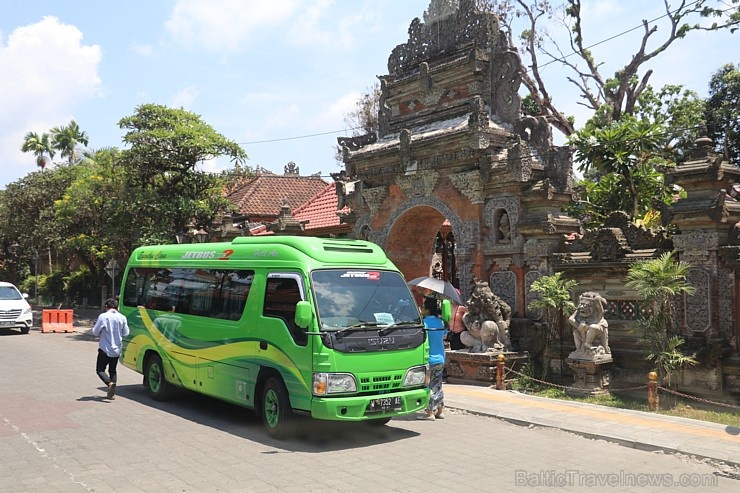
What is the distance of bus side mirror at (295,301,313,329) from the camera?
8.27m

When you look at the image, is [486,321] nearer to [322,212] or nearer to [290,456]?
[290,456]

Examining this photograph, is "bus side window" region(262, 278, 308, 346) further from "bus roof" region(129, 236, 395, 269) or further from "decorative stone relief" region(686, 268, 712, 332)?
"decorative stone relief" region(686, 268, 712, 332)

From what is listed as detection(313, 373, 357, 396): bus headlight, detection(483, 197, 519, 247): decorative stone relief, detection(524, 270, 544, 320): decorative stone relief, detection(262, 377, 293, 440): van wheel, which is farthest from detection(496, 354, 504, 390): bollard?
detection(262, 377, 293, 440): van wheel

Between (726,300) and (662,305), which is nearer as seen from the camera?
(726,300)

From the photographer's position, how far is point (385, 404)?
8695 millimetres

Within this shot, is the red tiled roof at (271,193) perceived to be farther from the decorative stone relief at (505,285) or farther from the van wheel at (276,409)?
the van wheel at (276,409)

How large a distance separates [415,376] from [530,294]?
5738 millimetres

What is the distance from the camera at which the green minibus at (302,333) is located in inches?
334

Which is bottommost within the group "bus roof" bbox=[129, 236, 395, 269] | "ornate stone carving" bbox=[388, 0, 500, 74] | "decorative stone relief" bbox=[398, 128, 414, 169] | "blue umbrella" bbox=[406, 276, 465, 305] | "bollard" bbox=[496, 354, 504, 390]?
"bollard" bbox=[496, 354, 504, 390]

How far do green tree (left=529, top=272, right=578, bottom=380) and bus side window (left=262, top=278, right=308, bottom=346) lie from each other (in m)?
5.98

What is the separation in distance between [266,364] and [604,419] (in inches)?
200

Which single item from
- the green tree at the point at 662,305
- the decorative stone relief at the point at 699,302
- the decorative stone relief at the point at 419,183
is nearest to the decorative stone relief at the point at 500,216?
the decorative stone relief at the point at 419,183

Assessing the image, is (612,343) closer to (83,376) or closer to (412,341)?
(412,341)

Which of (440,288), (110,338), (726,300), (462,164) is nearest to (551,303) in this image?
(440,288)
